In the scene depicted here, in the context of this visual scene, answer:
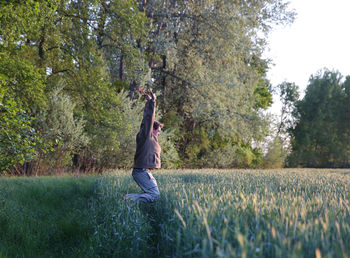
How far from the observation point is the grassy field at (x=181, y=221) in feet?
6.46

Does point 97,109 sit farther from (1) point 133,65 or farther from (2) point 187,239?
(2) point 187,239

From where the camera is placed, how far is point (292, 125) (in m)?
44.5

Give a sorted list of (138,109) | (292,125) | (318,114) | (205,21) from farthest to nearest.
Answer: (292,125)
(318,114)
(205,21)
(138,109)

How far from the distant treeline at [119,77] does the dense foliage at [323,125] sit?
17112 mm

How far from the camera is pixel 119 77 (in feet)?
63.4

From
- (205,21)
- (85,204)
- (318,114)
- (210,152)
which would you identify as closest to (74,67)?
(85,204)

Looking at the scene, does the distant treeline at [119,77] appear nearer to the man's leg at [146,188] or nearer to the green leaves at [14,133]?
the green leaves at [14,133]

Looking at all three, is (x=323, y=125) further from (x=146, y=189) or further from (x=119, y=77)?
(x=146, y=189)

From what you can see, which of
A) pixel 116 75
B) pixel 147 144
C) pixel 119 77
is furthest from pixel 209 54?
pixel 147 144

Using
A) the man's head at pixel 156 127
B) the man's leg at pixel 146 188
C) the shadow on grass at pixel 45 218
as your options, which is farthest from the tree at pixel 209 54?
the man's leg at pixel 146 188

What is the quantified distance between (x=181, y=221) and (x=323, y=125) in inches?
1742

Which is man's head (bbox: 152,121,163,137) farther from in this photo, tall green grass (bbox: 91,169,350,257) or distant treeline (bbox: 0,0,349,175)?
distant treeline (bbox: 0,0,349,175)

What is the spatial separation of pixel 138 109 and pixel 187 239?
1384 centimetres

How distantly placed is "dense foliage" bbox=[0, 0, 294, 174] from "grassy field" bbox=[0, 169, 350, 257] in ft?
4.97
